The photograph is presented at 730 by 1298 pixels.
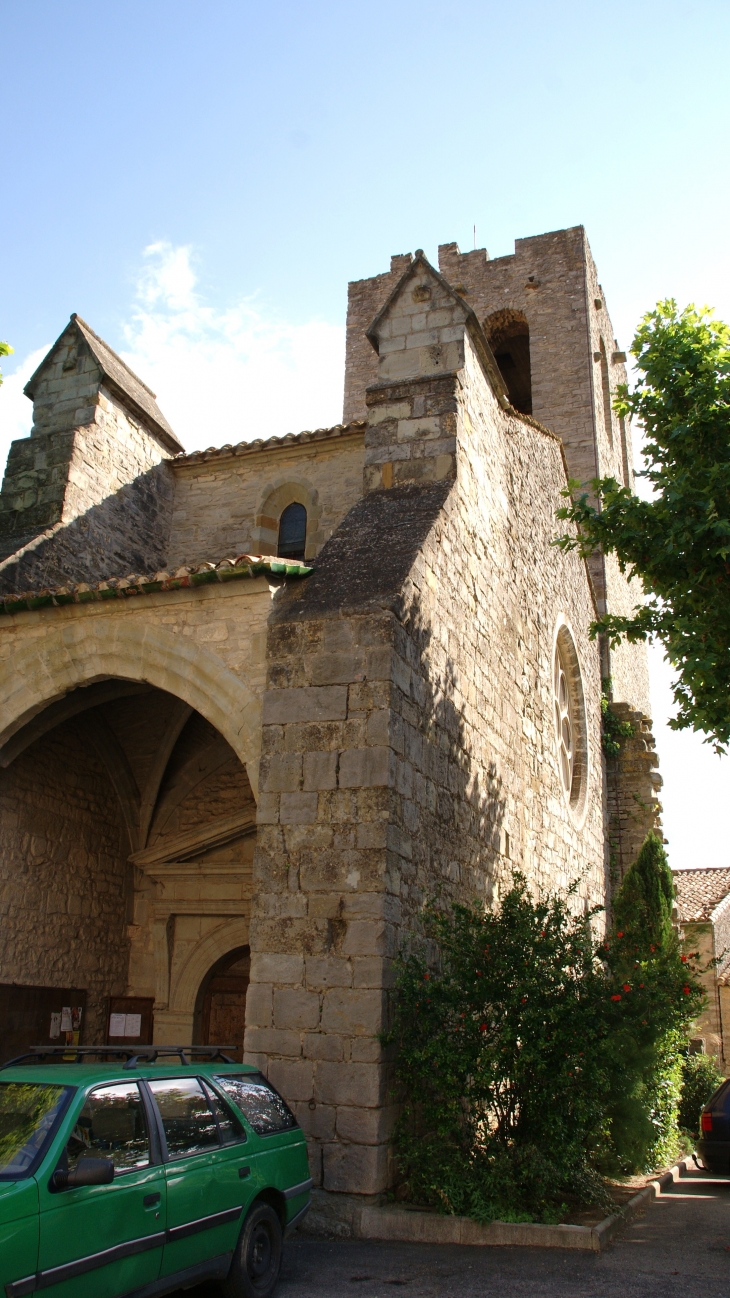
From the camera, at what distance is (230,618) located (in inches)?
A: 273

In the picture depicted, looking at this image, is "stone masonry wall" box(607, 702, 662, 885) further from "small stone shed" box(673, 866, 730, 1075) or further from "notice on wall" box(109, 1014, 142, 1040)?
"notice on wall" box(109, 1014, 142, 1040)

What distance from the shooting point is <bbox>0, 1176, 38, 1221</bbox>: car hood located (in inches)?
122

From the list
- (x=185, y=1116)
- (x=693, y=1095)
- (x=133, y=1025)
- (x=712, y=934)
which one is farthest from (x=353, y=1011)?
(x=712, y=934)

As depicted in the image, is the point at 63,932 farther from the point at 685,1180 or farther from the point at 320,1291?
the point at 685,1180

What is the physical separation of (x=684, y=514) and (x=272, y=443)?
199 inches

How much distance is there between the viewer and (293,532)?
35.6ft

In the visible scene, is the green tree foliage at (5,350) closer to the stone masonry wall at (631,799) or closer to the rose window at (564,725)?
the rose window at (564,725)

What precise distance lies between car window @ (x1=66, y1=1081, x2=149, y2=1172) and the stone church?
182 cm

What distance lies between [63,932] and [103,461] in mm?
4868

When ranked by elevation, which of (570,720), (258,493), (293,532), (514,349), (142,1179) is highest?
(514,349)

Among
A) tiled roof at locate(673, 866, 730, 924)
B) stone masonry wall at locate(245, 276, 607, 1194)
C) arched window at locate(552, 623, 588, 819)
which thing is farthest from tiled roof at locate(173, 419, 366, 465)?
tiled roof at locate(673, 866, 730, 924)

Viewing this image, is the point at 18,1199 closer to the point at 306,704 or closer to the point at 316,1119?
the point at 316,1119

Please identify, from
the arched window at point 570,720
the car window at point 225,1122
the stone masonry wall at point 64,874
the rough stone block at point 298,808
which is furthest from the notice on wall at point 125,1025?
the arched window at point 570,720

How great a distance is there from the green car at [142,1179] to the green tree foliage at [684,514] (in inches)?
171
